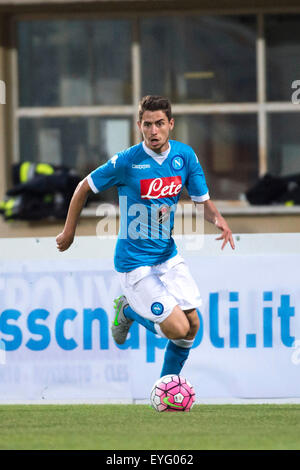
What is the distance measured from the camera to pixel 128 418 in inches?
274

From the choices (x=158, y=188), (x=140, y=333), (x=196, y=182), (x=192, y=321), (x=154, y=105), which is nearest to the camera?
(x=154, y=105)

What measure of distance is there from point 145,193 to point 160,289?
63 centimetres

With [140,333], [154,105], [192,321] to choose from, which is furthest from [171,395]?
[154,105]

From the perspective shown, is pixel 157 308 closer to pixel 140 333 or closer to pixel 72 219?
pixel 72 219

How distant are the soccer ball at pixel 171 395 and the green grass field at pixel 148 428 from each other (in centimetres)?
8

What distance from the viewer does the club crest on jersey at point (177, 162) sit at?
7.33 metres

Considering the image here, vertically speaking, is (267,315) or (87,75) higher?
(87,75)

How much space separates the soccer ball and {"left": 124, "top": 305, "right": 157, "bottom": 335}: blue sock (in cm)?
34

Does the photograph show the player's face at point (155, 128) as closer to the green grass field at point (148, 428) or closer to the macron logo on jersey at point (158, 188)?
the macron logo on jersey at point (158, 188)

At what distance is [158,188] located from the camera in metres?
7.26

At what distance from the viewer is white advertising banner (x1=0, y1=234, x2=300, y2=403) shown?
8.74m
